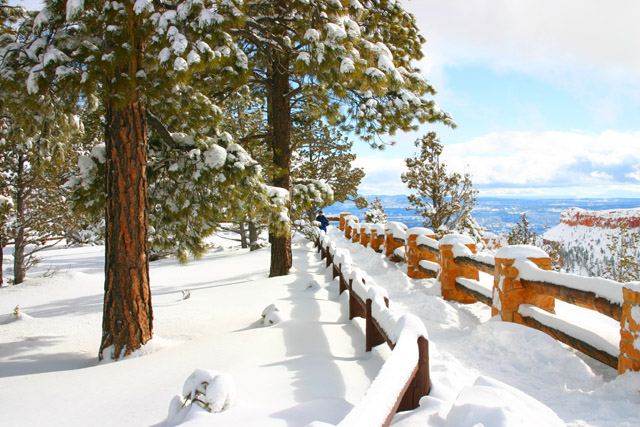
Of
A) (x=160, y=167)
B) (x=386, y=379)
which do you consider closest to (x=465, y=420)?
(x=386, y=379)

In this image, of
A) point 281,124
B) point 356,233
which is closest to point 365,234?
point 356,233

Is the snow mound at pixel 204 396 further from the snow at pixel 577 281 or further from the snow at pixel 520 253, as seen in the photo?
the snow at pixel 520 253

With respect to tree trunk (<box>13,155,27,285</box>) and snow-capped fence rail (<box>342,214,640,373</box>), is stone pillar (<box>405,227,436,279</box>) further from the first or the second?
tree trunk (<box>13,155,27,285</box>)

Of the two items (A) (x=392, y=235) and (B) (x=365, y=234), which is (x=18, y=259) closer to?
(B) (x=365, y=234)

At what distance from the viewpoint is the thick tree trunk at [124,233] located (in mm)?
4758

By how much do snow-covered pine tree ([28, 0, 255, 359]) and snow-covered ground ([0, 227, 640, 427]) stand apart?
74 cm

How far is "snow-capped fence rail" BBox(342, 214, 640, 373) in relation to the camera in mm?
3316

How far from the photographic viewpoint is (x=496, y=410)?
73.4 inches

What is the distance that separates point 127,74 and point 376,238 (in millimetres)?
9480

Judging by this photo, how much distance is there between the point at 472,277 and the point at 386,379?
5.52 metres

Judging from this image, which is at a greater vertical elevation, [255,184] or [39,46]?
[39,46]

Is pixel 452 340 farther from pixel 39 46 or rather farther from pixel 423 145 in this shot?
pixel 423 145

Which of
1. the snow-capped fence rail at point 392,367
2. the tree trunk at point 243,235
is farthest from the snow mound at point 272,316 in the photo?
the tree trunk at point 243,235

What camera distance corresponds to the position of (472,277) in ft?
22.4
